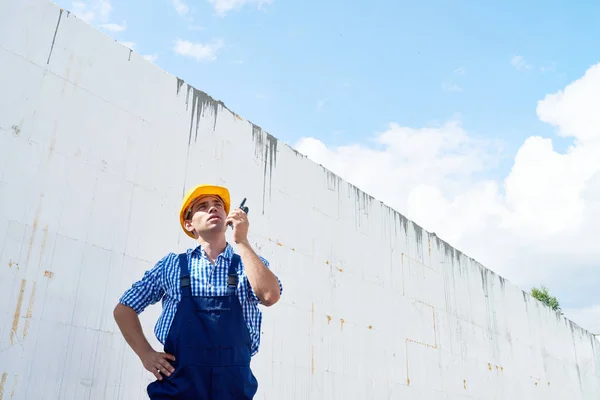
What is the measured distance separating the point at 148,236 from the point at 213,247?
1.38 m

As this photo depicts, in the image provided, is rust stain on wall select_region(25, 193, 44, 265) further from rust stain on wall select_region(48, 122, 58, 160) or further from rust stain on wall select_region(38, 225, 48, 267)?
rust stain on wall select_region(48, 122, 58, 160)

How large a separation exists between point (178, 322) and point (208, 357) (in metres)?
0.17

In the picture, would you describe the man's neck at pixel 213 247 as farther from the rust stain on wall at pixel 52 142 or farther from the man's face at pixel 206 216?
the rust stain on wall at pixel 52 142

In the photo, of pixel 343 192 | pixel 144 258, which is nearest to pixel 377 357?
pixel 343 192

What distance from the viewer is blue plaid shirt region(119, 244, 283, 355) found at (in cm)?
210

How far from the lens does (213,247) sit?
2285 millimetres

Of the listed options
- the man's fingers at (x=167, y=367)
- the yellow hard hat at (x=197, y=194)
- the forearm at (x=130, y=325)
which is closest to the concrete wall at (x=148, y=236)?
the forearm at (x=130, y=325)

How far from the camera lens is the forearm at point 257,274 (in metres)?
2.03

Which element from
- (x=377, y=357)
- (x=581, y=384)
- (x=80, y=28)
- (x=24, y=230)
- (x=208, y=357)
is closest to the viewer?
(x=208, y=357)

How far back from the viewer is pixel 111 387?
312 centimetres

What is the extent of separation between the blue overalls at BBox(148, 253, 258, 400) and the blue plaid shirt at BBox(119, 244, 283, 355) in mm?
40

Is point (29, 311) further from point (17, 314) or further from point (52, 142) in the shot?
point (52, 142)

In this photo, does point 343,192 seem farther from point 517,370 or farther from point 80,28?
point 517,370

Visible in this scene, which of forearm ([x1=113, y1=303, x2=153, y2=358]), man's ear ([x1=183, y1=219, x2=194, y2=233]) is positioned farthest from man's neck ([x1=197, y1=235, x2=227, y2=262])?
forearm ([x1=113, y1=303, x2=153, y2=358])
